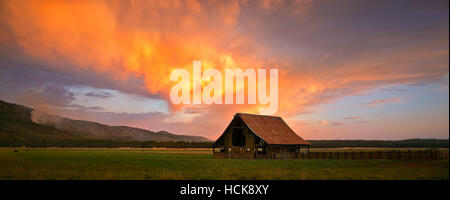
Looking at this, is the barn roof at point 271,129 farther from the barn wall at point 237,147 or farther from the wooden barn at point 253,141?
the barn wall at point 237,147

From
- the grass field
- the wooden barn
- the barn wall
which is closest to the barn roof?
the wooden barn

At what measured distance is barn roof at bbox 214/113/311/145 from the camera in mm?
55862

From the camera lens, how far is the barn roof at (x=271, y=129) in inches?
2199

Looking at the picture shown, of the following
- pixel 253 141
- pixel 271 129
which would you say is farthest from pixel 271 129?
pixel 253 141

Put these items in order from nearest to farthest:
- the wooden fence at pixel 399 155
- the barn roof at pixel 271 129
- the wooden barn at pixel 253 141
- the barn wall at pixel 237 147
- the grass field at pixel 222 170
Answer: the grass field at pixel 222 170 → the wooden fence at pixel 399 155 → the wooden barn at pixel 253 141 → the barn wall at pixel 237 147 → the barn roof at pixel 271 129

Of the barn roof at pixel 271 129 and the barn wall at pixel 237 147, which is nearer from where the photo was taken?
the barn wall at pixel 237 147

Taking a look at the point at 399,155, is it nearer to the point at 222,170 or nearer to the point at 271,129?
the point at 271,129

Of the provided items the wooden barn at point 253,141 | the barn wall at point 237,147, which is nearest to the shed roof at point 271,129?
the wooden barn at point 253,141

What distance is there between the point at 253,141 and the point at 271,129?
5529 mm

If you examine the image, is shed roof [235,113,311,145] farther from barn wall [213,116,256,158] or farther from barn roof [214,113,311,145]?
barn wall [213,116,256,158]
